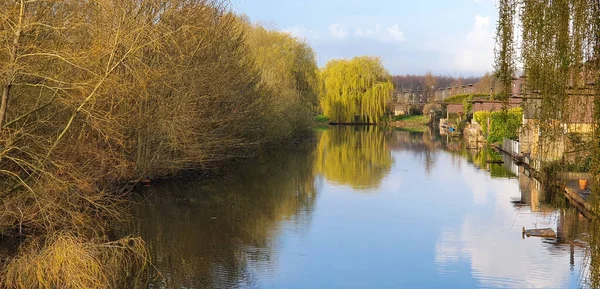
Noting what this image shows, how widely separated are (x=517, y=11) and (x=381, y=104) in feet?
201

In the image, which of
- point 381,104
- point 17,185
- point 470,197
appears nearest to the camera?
point 17,185

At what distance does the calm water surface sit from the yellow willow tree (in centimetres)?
3788

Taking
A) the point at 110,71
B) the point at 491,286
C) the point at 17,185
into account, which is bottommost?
the point at 491,286

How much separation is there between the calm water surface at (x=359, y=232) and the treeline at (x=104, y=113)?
118 centimetres

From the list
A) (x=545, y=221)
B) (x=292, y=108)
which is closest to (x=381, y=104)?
(x=292, y=108)

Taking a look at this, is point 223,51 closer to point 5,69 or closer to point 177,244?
point 177,244

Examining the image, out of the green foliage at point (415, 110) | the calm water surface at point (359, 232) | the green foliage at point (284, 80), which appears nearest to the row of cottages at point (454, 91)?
the green foliage at point (415, 110)

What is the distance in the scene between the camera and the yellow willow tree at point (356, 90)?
65438 millimetres

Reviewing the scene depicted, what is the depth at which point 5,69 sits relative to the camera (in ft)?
28.1

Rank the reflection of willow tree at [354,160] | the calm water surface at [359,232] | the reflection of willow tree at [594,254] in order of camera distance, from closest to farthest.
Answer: the reflection of willow tree at [594,254] < the calm water surface at [359,232] < the reflection of willow tree at [354,160]

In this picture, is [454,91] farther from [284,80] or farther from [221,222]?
[221,222]

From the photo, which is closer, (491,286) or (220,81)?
(491,286)

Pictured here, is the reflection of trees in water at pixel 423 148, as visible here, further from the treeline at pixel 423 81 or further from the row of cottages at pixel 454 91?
the treeline at pixel 423 81

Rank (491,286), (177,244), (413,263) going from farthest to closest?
1. (177,244)
2. (413,263)
3. (491,286)
